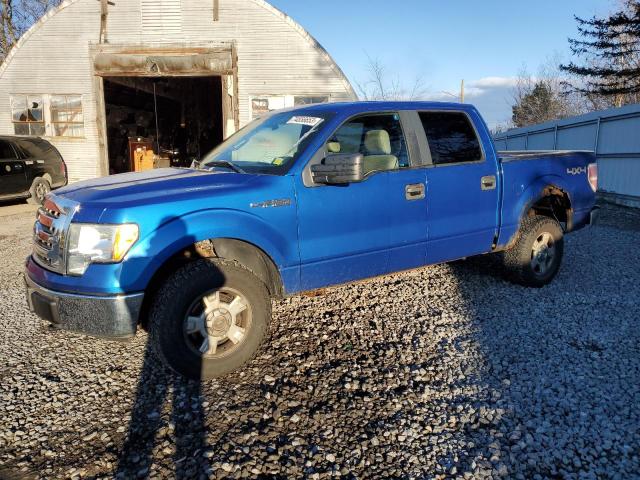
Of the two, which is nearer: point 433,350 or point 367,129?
point 433,350

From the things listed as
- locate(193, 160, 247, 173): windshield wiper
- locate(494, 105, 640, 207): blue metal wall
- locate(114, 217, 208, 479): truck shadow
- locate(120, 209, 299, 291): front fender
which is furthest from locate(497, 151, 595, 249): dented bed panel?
locate(494, 105, 640, 207): blue metal wall

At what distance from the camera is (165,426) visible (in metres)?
2.86

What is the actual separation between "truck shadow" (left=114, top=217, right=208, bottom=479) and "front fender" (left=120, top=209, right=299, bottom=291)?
0.08 feet

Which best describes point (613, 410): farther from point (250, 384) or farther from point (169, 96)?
point (169, 96)

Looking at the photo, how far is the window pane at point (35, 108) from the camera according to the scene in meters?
16.0

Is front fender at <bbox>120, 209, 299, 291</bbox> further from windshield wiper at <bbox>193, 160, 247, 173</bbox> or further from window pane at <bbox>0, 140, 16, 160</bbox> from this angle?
window pane at <bbox>0, 140, 16, 160</bbox>

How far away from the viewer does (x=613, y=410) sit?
2.97 m

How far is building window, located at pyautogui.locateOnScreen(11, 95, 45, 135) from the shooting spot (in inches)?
631

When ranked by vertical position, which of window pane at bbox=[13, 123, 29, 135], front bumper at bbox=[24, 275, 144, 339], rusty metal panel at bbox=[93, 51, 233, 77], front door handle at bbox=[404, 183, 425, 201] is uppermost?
rusty metal panel at bbox=[93, 51, 233, 77]

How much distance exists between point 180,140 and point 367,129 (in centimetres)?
1909

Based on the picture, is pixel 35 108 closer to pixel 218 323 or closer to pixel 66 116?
pixel 66 116

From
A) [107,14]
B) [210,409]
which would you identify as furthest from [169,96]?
[210,409]

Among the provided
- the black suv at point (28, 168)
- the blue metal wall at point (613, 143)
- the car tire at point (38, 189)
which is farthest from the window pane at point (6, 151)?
the blue metal wall at point (613, 143)

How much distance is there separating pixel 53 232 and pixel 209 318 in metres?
1.20
